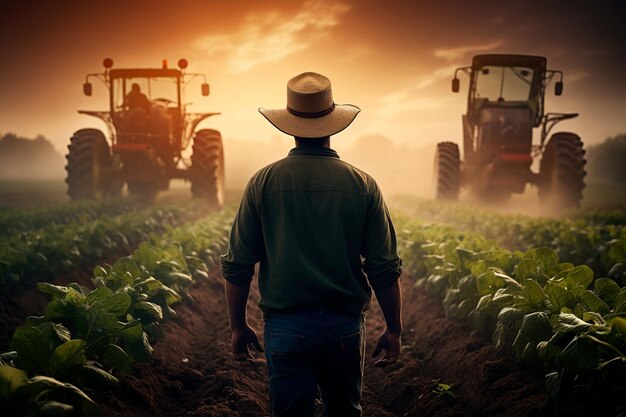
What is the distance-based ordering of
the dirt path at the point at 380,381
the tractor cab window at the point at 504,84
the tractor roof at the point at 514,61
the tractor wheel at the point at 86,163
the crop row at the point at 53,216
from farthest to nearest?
1. the tractor cab window at the point at 504,84
2. the tractor roof at the point at 514,61
3. the tractor wheel at the point at 86,163
4. the crop row at the point at 53,216
5. the dirt path at the point at 380,381

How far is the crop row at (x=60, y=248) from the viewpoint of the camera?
21.9ft

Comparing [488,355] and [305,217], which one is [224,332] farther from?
[305,217]

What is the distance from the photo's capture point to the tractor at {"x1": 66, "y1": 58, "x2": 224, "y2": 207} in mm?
14000

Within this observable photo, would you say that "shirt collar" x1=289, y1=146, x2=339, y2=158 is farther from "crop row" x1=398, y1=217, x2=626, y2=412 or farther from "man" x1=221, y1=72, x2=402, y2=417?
"crop row" x1=398, y1=217, x2=626, y2=412

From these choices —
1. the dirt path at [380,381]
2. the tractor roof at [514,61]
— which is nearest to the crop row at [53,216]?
the dirt path at [380,381]

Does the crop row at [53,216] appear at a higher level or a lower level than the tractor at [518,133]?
lower

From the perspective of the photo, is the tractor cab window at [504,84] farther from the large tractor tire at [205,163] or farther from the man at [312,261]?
the man at [312,261]

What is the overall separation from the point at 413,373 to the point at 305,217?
9.43 ft

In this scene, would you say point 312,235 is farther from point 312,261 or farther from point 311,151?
point 311,151

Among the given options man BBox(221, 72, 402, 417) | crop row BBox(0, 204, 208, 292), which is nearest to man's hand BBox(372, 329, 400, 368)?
man BBox(221, 72, 402, 417)

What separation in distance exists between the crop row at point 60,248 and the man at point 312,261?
4845 millimetres

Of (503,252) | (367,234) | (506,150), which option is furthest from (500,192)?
(367,234)

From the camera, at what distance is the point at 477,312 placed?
4.70m

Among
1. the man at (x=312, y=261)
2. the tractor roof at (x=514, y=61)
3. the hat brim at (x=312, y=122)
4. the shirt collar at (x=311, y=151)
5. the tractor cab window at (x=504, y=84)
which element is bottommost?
the man at (x=312, y=261)
